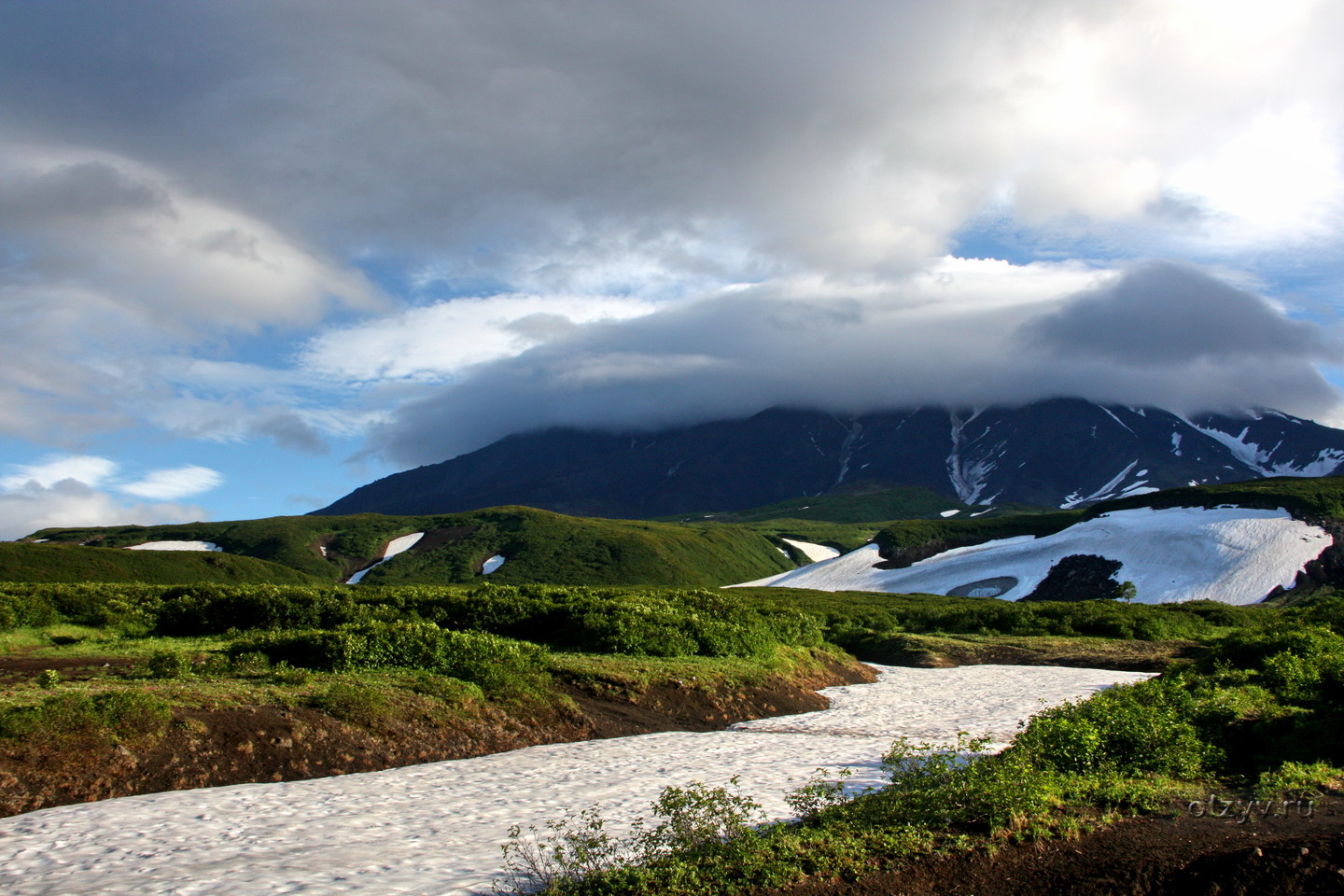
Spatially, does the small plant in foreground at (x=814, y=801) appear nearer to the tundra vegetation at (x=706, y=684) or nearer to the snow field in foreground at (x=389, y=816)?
the tundra vegetation at (x=706, y=684)

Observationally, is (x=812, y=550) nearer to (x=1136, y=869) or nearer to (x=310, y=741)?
(x=310, y=741)

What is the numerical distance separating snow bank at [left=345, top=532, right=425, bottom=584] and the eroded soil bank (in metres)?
107

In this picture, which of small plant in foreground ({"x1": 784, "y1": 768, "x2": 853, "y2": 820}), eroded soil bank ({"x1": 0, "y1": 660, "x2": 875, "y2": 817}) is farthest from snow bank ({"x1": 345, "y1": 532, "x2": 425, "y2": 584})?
small plant in foreground ({"x1": 784, "y1": 768, "x2": 853, "y2": 820})

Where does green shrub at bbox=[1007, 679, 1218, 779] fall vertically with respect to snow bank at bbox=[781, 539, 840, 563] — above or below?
above

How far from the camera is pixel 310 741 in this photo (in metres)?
14.6

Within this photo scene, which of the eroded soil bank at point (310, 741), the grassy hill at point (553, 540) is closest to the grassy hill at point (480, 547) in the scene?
the grassy hill at point (553, 540)

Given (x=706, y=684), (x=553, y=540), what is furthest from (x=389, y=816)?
(x=553, y=540)

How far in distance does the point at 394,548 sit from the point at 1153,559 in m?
106

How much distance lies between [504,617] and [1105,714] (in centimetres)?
1933

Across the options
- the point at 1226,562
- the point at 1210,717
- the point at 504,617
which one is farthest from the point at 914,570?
the point at 1210,717

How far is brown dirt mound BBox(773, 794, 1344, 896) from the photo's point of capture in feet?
27.0

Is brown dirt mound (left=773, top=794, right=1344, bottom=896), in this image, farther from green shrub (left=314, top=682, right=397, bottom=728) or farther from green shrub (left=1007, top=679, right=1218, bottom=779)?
green shrub (left=314, top=682, right=397, bottom=728)

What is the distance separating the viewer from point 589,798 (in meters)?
12.5

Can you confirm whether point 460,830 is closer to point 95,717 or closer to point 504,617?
point 95,717
